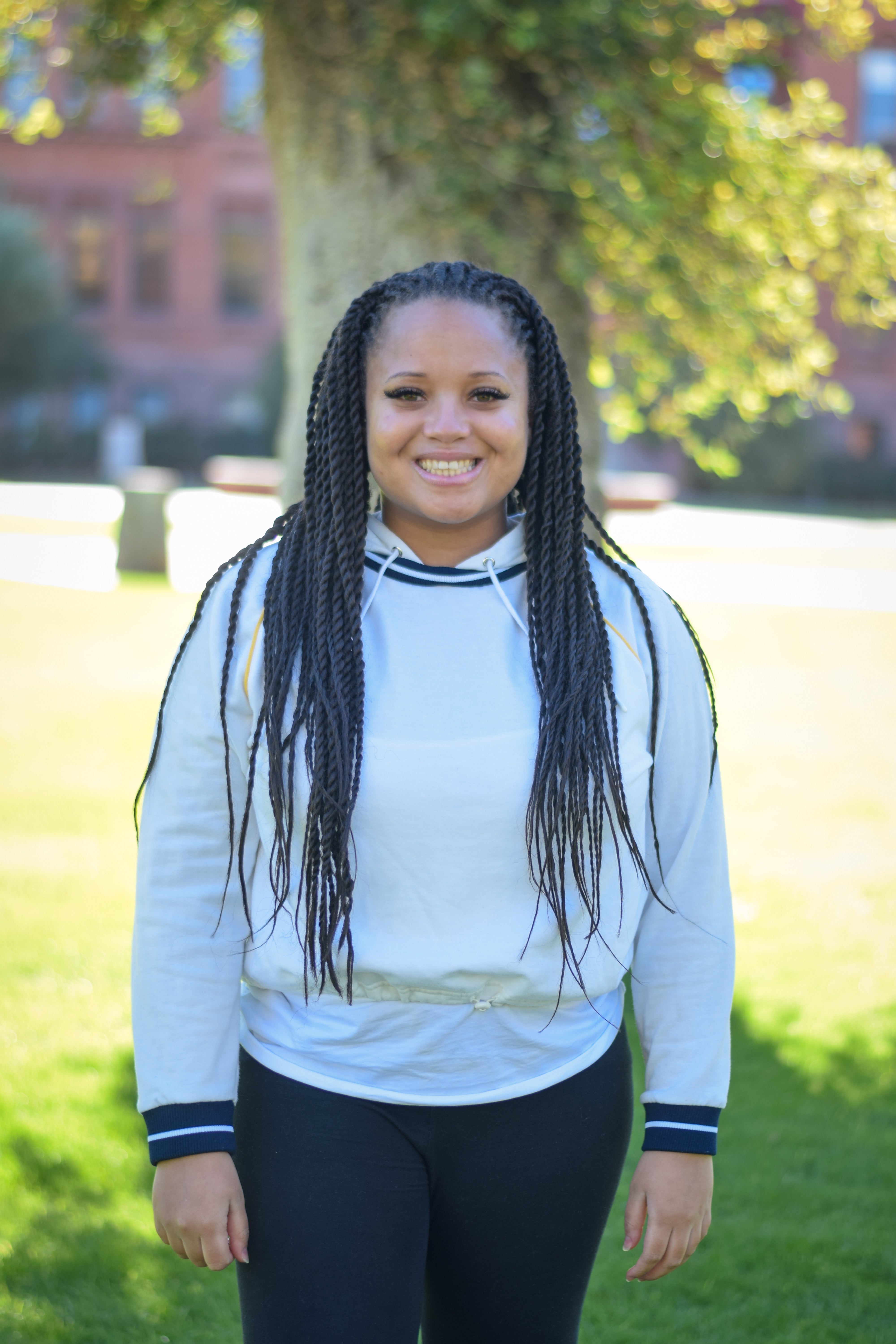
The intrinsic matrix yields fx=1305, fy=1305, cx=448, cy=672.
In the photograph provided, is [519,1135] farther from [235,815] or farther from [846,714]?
[846,714]

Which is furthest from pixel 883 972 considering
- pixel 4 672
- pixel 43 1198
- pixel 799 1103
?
pixel 4 672

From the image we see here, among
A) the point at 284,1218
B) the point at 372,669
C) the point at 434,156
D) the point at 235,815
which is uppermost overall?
the point at 434,156

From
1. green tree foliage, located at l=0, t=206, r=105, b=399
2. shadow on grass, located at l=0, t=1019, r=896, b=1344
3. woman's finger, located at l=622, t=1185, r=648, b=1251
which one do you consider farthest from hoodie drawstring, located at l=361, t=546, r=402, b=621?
green tree foliage, located at l=0, t=206, r=105, b=399

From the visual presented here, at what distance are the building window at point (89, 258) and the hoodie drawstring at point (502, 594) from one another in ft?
125

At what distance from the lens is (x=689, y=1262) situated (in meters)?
3.21

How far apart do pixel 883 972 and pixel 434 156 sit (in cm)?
336

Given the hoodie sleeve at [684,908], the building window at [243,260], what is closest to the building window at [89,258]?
the building window at [243,260]

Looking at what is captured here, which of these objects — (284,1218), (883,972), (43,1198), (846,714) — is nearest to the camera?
(284,1218)

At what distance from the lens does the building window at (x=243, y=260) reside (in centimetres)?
3675

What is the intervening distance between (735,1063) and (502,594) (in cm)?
292

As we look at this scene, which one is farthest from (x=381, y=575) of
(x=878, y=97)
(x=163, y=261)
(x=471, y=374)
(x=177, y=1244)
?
(x=163, y=261)

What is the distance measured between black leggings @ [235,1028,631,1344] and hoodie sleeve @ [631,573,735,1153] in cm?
9

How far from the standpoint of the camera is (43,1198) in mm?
3266

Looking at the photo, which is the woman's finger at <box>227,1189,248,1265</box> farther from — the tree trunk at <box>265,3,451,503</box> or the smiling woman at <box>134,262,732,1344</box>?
the tree trunk at <box>265,3,451,503</box>
